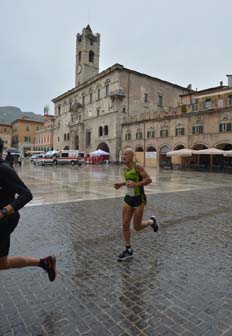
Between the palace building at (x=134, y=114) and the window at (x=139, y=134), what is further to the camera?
the window at (x=139, y=134)

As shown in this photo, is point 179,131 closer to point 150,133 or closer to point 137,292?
point 150,133

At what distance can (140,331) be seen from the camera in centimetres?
237

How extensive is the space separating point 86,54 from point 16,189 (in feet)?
204

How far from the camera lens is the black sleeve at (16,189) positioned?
7.83 ft

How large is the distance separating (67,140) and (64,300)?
199ft

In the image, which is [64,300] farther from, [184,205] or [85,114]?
[85,114]

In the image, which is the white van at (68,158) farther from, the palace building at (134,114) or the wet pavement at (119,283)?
the wet pavement at (119,283)

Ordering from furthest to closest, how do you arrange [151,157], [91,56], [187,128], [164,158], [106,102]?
[91,56], [106,102], [151,157], [164,158], [187,128]

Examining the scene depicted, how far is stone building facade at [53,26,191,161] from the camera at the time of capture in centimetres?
4375

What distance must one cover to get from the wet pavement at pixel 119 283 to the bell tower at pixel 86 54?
5854cm

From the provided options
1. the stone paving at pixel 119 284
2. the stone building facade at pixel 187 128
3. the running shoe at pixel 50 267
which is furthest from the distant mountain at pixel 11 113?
the running shoe at pixel 50 267

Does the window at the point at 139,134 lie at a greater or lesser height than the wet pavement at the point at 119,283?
greater

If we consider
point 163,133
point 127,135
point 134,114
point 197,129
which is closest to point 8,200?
point 197,129

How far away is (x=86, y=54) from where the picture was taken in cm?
5766
